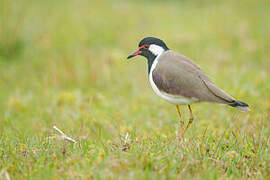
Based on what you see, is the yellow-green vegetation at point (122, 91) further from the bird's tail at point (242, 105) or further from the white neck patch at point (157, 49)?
the white neck patch at point (157, 49)

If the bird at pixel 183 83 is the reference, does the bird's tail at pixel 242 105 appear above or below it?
below

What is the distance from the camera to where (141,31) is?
8.73 meters

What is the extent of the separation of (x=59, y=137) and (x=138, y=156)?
2.61 ft

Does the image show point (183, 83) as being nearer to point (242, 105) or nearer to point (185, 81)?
point (185, 81)

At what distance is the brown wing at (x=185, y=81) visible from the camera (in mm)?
3326

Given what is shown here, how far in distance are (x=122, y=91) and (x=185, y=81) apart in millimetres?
2914

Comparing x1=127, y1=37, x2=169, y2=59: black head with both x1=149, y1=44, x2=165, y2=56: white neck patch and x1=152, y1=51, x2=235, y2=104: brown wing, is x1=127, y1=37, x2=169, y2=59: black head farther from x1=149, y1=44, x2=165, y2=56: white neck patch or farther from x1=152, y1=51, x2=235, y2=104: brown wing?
x1=152, y1=51, x2=235, y2=104: brown wing

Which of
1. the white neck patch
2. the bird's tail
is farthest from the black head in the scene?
the bird's tail

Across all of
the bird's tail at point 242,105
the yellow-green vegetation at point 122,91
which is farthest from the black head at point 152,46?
the bird's tail at point 242,105

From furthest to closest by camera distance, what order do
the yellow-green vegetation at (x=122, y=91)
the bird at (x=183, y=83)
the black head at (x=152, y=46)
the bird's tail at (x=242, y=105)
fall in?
1. the black head at (x=152, y=46)
2. the bird at (x=183, y=83)
3. the bird's tail at (x=242, y=105)
4. the yellow-green vegetation at (x=122, y=91)

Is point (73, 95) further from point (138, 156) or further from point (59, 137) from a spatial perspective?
point (138, 156)

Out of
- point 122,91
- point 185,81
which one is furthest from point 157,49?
point 122,91

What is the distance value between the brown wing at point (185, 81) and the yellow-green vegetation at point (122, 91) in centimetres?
42

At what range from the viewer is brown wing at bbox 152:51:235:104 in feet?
10.9
